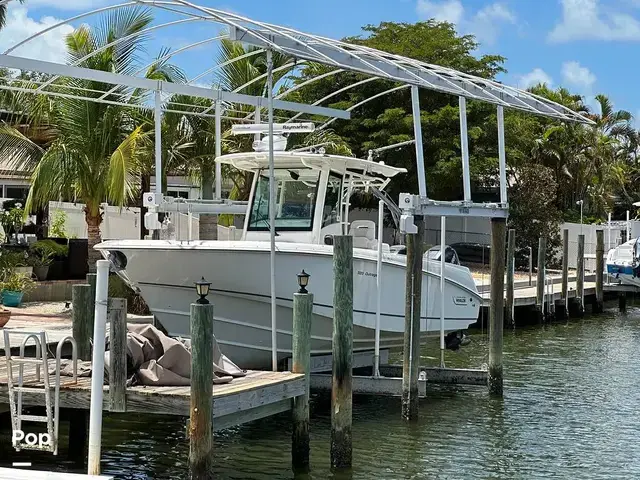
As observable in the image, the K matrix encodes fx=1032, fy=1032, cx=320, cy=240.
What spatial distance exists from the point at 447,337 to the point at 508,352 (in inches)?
251

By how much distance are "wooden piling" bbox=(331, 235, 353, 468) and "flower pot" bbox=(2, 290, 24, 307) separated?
11.4 m

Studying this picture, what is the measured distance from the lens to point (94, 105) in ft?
75.7

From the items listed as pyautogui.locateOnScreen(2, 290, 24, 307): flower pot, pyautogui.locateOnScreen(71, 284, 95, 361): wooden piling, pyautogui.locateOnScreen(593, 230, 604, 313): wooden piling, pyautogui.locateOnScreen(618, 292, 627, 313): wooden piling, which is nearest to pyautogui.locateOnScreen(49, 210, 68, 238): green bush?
pyautogui.locateOnScreen(2, 290, 24, 307): flower pot

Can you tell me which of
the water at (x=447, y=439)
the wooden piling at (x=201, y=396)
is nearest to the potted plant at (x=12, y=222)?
the water at (x=447, y=439)

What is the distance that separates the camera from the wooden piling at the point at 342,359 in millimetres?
12109

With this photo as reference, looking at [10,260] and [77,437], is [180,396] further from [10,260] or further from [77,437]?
[10,260]

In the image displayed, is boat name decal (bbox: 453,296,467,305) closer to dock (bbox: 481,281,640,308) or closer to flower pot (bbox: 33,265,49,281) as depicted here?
dock (bbox: 481,281,640,308)

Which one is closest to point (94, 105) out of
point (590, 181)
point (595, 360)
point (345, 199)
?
point (345, 199)

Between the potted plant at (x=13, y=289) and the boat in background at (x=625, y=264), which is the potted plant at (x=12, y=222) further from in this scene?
the boat in background at (x=625, y=264)

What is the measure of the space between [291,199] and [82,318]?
4.30 meters

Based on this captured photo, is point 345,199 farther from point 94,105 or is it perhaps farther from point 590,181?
point 590,181

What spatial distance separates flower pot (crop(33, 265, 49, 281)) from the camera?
24797 mm

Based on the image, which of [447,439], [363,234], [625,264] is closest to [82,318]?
[447,439]

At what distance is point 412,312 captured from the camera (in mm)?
14586
